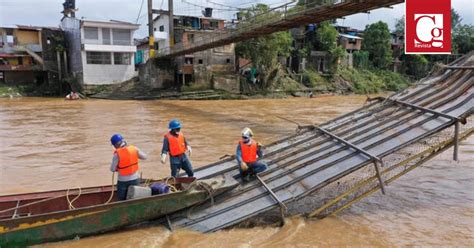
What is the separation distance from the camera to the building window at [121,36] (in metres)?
43.0

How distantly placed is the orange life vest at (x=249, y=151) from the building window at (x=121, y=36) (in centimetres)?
3881

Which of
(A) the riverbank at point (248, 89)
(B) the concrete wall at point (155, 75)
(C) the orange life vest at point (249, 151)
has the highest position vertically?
(B) the concrete wall at point (155, 75)

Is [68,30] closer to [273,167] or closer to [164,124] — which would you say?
[164,124]

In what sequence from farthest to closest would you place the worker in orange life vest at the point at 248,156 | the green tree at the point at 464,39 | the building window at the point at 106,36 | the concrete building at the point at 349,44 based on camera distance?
1. the green tree at the point at 464,39
2. the concrete building at the point at 349,44
3. the building window at the point at 106,36
4. the worker in orange life vest at the point at 248,156

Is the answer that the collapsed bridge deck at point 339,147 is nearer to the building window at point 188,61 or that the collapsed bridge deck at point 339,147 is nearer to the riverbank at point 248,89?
the riverbank at point 248,89

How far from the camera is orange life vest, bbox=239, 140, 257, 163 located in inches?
298

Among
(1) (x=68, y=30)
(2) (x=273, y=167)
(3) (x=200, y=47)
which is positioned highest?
(1) (x=68, y=30)

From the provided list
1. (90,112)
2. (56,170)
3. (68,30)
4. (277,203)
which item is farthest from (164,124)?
(68,30)

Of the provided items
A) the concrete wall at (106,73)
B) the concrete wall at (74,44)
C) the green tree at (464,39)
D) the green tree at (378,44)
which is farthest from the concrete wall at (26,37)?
the green tree at (464,39)

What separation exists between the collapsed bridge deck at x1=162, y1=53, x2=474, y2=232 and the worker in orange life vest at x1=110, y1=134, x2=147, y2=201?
0.99 m

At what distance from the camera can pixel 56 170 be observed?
1144cm

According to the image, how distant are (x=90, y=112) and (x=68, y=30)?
2242 centimetres

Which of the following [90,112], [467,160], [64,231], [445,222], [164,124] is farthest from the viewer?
[90,112]

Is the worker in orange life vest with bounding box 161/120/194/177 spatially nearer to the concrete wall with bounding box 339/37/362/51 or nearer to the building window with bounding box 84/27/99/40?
the building window with bounding box 84/27/99/40
